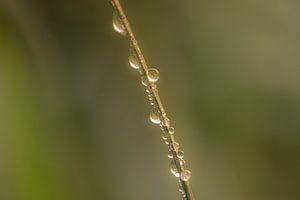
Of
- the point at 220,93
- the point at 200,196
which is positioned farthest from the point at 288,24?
the point at 200,196

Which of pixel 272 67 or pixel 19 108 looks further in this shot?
pixel 272 67

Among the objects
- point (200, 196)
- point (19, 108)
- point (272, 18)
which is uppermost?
point (272, 18)

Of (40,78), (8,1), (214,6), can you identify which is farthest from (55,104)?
(214,6)

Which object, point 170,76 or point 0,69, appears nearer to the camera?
point 0,69

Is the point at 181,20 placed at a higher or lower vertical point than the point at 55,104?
higher

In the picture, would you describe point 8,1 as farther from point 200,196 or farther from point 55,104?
point 200,196

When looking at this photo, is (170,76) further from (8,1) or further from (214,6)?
(8,1)
